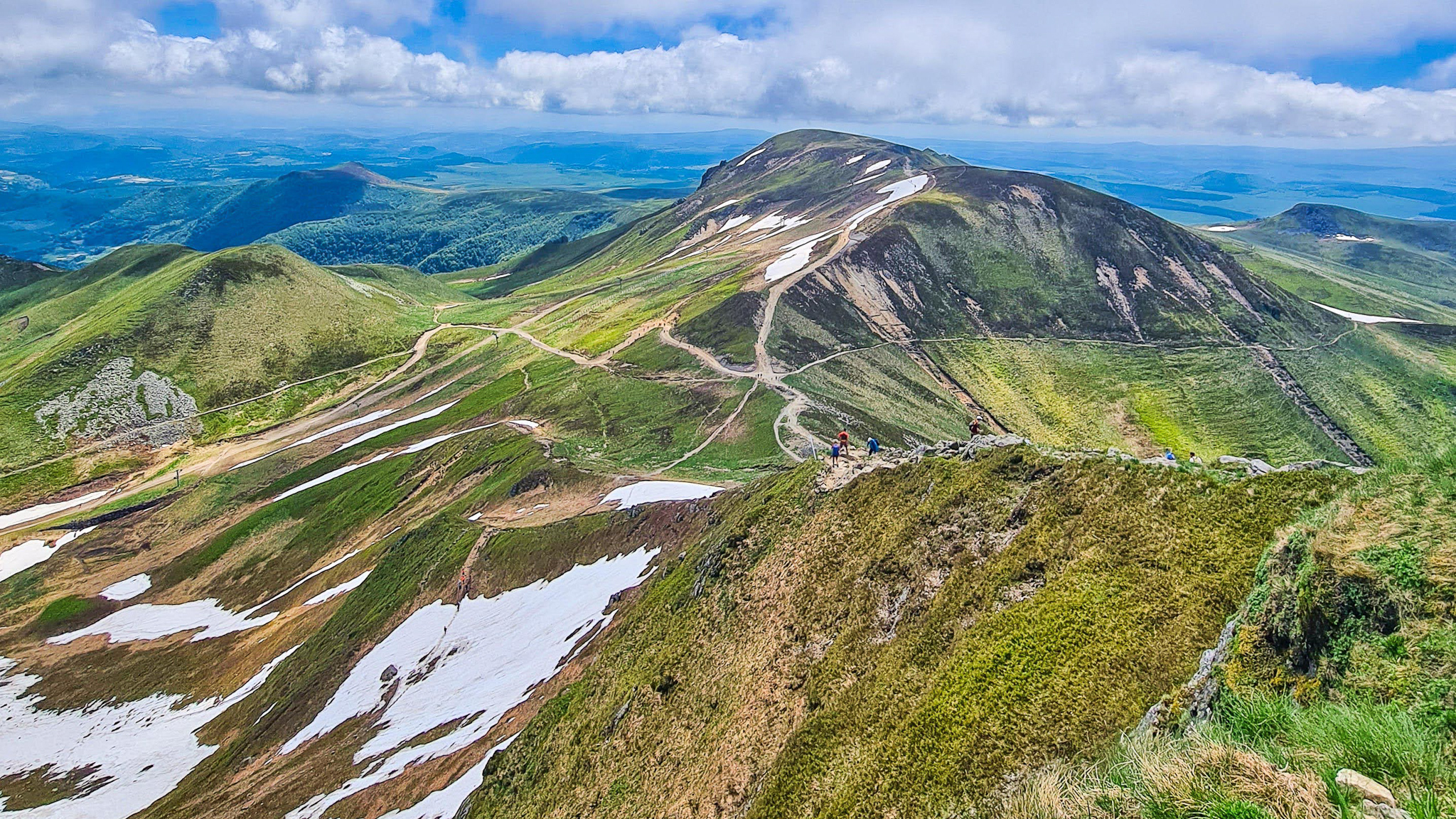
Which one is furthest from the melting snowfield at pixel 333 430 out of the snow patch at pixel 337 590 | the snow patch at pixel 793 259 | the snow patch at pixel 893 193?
the snow patch at pixel 893 193

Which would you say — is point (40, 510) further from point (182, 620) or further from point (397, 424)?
point (182, 620)

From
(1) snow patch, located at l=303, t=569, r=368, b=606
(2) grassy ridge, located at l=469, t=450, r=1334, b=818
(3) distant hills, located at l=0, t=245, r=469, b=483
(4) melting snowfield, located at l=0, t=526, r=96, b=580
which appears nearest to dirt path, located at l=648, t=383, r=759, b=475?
(1) snow patch, located at l=303, t=569, r=368, b=606

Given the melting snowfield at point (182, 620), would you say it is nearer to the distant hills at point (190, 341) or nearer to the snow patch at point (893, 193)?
the distant hills at point (190, 341)

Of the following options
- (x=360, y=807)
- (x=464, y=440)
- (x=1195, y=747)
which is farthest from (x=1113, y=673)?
(x=464, y=440)

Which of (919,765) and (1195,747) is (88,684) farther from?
(1195,747)

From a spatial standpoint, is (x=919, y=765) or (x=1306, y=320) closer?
(x=919, y=765)
